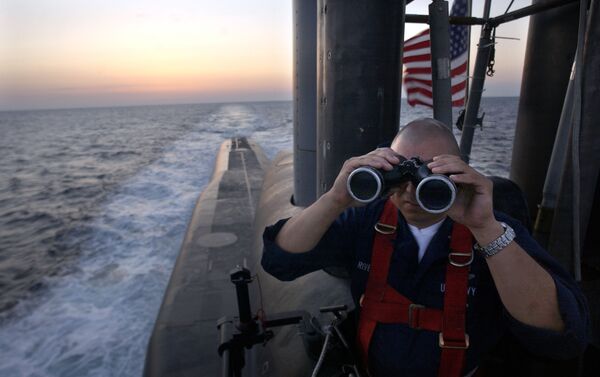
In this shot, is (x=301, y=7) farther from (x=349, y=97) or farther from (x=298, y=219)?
(x=298, y=219)

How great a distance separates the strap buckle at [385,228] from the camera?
83.6 inches

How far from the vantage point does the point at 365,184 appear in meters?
1.82

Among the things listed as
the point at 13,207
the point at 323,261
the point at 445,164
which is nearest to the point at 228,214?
the point at 323,261

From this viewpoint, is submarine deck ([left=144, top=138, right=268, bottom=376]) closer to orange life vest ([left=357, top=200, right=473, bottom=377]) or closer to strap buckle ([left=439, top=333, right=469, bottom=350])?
orange life vest ([left=357, top=200, right=473, bottom=377])

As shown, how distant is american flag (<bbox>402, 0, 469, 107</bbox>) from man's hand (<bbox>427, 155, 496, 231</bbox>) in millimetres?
5727

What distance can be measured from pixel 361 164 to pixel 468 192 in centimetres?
51

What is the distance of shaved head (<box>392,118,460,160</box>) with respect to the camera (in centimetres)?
205

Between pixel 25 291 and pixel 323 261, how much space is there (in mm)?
10840

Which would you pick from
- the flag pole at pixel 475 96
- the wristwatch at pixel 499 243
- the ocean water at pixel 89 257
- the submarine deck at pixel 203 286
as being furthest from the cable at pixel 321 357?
the ocean water at pixel 89 257

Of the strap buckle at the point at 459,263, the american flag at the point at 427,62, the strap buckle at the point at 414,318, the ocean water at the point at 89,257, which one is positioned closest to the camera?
the strap buckle at the point at 459,263

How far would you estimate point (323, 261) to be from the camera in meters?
2.36

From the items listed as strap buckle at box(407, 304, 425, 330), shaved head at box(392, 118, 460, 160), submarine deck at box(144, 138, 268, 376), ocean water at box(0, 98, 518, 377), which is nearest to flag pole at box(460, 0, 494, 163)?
submarine deck at box(144, 138, 268, 376)

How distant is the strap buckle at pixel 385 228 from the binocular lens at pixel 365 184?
1.24 feet

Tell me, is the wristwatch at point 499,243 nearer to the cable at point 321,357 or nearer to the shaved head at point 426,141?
the shaved head at point 426,141
